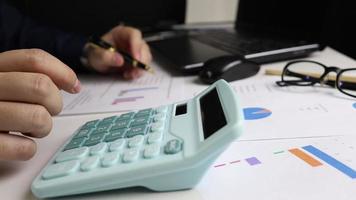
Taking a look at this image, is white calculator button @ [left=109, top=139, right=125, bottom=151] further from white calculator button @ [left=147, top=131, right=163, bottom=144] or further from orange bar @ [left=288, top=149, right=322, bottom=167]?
orange bar @ [left=288, top=149, right=322, bottom=167]

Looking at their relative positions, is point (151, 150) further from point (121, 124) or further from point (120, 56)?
point (120, 56)

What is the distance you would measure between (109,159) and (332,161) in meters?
0.20

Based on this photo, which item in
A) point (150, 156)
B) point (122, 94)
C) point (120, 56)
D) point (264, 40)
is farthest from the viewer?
point (264, 40)

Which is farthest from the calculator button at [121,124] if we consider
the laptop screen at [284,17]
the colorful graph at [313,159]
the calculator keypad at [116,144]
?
the laptop screen at [284,17]

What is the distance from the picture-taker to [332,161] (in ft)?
1.03

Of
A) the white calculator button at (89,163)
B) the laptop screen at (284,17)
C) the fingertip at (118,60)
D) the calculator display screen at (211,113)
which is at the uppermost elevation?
the laptop screen at (284,17)

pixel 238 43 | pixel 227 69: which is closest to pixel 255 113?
pixel 227 69

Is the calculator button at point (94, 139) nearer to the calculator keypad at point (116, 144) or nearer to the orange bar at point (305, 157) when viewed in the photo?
the calculator keypad at point (116, 144)

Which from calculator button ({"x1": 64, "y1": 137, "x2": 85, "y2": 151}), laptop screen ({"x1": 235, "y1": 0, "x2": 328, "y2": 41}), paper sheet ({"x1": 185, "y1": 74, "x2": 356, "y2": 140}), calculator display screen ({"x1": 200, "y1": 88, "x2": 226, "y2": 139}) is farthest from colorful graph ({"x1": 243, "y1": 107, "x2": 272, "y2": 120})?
laptop screen ({"x1": 235, "y1": 0, "x2": 328, "y2": 41})

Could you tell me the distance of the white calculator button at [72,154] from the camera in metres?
0.29

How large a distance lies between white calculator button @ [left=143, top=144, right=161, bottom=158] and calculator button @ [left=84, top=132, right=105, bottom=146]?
0.21 feet

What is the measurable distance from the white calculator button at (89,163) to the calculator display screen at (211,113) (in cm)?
9

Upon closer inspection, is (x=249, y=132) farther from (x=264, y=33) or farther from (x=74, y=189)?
(x=264, y=33)

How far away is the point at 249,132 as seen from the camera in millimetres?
385
